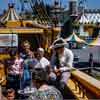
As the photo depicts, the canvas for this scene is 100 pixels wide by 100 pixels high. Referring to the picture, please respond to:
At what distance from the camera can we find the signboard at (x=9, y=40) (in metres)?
15.0

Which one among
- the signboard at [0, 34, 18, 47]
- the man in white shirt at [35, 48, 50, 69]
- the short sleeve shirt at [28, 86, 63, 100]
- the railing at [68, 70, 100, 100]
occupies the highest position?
the short sleeve shirt at [28, 86, 63, 100]

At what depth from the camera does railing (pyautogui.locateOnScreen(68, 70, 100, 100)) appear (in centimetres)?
705

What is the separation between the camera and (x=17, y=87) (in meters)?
11.3

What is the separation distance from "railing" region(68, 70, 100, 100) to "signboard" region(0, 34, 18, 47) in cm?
564

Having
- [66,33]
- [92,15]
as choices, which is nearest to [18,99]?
[66,33]

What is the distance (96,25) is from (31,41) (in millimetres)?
72430

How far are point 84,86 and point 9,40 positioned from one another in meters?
7.34

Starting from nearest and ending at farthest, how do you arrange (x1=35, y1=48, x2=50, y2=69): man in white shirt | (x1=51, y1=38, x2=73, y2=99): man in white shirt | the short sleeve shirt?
the short sleeve shirt
(x1=51, y1=38, x2=73, y2=99): man in white shirt
(x1=35, y1=48, x2=50, y2=69): man in white shirt

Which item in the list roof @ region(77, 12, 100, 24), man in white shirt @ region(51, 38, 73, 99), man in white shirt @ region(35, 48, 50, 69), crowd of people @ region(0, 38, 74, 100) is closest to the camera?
crowd of people @ region(0, 38, 74, 100)

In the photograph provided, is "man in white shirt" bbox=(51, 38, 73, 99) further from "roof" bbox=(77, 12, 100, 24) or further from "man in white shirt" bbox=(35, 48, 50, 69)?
"roof" bbox=(77, 12, 100, 24)

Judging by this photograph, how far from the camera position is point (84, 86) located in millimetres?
7949

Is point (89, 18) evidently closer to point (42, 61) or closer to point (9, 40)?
point (9, 40)

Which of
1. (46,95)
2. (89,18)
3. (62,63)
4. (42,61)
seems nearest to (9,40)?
(42,61)

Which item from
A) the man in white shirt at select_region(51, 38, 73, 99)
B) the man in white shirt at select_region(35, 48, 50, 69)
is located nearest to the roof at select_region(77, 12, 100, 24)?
the man in white shirt at select_region(35, 48, 50, 69)
